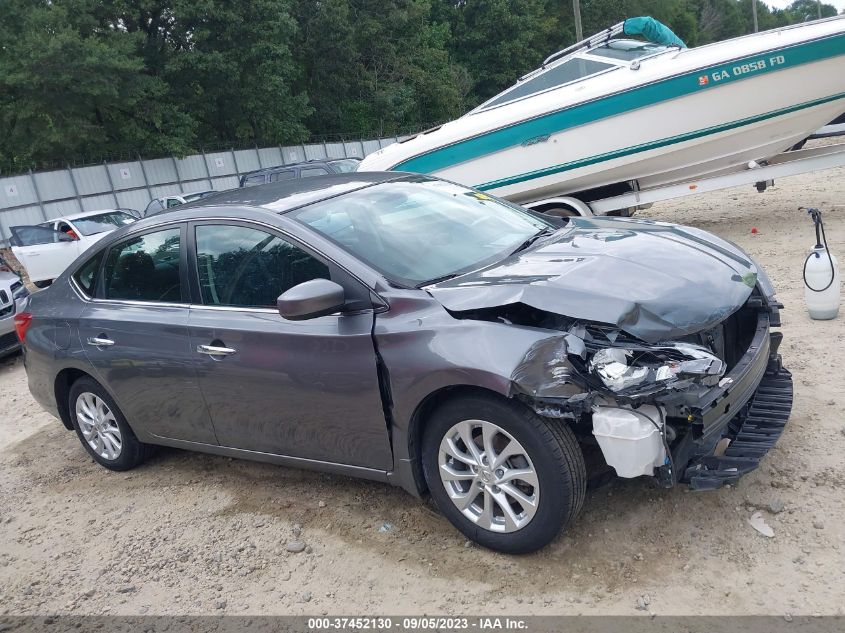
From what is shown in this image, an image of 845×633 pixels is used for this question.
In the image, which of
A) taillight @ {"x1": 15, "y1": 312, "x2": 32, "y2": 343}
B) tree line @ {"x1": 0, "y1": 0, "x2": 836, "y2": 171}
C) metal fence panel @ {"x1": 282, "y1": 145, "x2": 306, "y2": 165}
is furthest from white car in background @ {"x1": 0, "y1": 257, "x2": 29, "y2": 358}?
metal fence panel @ {"x1": 282, "y1": 145, "x2": 306, "y2": 165}

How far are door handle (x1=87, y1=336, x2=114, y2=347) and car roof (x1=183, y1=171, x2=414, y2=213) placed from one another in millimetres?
907

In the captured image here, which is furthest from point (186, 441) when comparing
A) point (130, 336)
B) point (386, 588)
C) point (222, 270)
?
point (386, 588)

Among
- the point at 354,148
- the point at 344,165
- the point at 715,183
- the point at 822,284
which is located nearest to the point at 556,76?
the point at 715,183

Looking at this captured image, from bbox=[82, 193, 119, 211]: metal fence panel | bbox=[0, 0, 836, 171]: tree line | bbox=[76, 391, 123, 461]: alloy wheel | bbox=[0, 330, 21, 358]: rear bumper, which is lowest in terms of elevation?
bbox=[76, 391, 123, 461]: alloy wheel

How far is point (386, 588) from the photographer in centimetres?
312

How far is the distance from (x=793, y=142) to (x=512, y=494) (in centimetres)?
773

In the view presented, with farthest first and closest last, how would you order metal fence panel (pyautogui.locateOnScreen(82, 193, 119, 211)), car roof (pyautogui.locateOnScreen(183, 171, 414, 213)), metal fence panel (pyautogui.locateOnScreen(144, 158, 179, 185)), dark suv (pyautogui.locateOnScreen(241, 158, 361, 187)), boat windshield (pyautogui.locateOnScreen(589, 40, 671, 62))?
metal fence panel (pyautogui.locateOnScreen(144, 158, 179, 185)) < metal fence panel (pyautogui.locateOnScreen(82, 193, 119, 211)) < dark suv (pyautogui.locateOnScreen(241, 158, 361, 187)) < boat windshield (pyautogui.locateOnScreen(589, 40, 671, 62)) < car roof (pyautogui.locateOnScreen(183, 171, 414, 213))

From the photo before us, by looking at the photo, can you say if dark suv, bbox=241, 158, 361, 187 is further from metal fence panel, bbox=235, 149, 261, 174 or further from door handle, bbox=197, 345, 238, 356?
metal fence panel, bbox=235, 149, 261, 174

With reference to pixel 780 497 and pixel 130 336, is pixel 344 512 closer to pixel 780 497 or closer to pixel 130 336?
pixel 130 336

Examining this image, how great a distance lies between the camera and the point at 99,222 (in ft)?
47.0

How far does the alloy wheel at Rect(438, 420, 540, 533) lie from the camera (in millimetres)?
3023

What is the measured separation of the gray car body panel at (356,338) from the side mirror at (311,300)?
0.50ft

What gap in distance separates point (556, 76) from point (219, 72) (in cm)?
2363

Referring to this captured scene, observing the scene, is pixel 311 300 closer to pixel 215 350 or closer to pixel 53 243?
pixel 215 350
